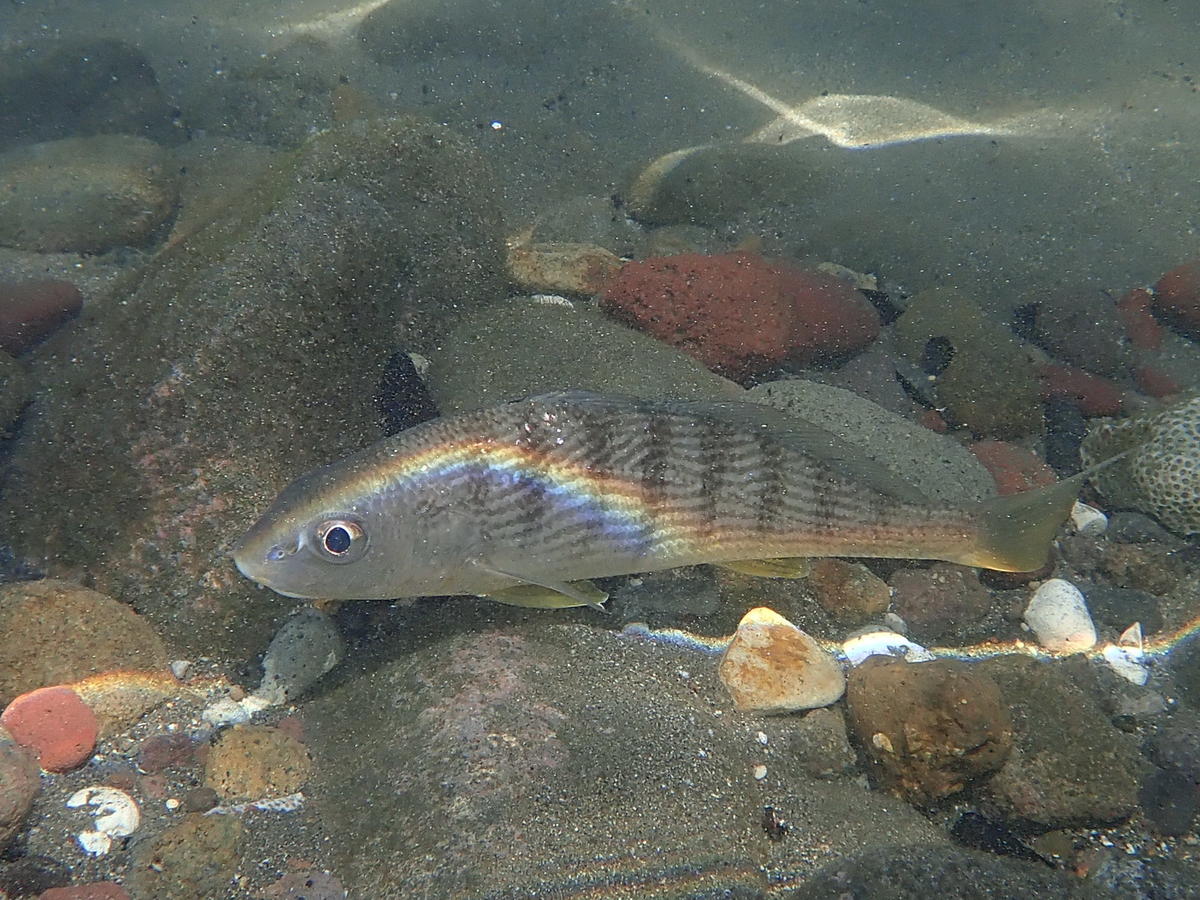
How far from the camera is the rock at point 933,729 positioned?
301 centimetres

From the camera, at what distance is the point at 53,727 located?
3.04m

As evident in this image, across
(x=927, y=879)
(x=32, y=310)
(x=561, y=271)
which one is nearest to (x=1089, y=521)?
(x=927, y=879)

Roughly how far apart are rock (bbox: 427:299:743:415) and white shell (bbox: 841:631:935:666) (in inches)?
66.8

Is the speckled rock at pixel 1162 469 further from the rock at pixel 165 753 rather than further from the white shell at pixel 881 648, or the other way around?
the rock at pixel 165 753

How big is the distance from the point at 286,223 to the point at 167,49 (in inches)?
362

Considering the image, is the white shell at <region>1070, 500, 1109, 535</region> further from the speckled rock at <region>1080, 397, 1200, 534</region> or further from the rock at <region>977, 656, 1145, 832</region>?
the rock at <region>977, 656, 1145, 832</region>

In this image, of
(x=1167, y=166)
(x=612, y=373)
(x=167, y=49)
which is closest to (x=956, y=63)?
(x=1167, y=166)

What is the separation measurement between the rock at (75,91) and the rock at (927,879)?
11.8 meters

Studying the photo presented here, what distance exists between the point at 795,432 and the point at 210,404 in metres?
3.06

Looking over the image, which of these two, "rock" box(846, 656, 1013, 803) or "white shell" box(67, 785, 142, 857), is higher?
"rock" box(846, 656, 1013, 803)

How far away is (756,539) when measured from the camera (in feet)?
10.1

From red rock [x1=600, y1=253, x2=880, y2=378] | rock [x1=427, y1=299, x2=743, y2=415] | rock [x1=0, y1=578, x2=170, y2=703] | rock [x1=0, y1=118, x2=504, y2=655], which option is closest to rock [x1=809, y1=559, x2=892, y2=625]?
rock [x1=427, y1=299, x2=743, y2=415]

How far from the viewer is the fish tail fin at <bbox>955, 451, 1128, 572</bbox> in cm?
320

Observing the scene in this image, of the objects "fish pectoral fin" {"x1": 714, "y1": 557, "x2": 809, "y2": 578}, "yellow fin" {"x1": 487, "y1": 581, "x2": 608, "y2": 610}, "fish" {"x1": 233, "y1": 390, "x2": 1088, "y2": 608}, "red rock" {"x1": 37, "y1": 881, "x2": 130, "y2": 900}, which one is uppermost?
"fish" {"x1": 233, "y1": 390, "x2": 1088, "y2": 608}
